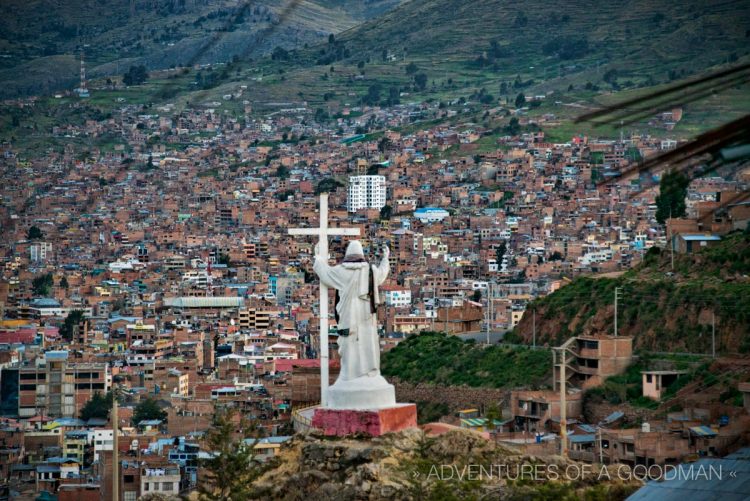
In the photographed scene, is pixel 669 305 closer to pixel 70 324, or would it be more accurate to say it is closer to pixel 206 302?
pixel 70 324

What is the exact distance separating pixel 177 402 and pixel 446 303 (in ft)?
90.5

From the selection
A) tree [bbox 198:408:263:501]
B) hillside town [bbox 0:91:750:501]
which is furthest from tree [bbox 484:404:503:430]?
tree [bbox 198:408:263:501]

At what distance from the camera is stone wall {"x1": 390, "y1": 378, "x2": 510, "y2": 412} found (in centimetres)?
4459

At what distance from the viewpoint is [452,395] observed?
4638 centimetres

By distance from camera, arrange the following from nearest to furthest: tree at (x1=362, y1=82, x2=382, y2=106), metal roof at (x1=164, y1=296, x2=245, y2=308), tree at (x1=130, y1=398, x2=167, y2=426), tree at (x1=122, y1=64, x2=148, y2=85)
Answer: tree at (x1=130, y1=398, x2=167, y2=426), metal roof at (x1=164, y1=296, x2=245, y2=308), tree at (x1=362, y1=82, x2=382, y2=106), tree at (x1=122, y1=64, x2=148, y2=85)

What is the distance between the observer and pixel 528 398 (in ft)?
134

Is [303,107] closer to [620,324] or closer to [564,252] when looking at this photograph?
[564,252]

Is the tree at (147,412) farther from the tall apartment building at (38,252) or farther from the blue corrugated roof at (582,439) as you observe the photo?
the tall apartment building at (38,252)

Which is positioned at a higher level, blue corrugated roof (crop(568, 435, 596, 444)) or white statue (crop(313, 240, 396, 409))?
white statue (crop(313, 240, 396, 409))

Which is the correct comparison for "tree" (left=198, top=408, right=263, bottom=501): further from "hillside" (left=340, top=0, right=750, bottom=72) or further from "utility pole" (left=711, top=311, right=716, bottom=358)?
"hillside" (left=340, top=0, right=750, bottom=72)

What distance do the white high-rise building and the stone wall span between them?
87.9 meters

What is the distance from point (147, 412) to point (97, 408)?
561 cm

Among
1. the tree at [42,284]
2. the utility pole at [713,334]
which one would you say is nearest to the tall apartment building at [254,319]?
the tree at [42,284]

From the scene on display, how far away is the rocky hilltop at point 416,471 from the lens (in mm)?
16250
